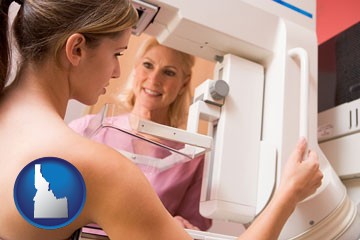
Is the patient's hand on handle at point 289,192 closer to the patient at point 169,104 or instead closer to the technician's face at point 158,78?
the patient at point 169,104

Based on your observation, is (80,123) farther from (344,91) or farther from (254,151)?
(344,91)

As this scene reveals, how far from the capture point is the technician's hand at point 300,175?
3.38 ft

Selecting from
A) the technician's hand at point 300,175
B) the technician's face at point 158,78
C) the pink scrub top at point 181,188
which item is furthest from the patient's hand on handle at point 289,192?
the technician's face at point 158,78

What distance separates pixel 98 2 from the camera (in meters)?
0.82

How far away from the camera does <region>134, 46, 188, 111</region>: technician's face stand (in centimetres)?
170

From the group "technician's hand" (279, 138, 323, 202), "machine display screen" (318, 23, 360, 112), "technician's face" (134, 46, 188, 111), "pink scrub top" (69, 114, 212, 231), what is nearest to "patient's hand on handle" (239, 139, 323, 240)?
"technician's hand" (279, 138, 323, 202)

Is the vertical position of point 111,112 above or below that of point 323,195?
above

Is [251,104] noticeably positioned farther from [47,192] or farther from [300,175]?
[47,192]

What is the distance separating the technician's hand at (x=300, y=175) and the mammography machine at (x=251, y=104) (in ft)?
0.17

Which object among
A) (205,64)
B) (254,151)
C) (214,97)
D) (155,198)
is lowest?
(155,198)

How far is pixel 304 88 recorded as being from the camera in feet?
3.91

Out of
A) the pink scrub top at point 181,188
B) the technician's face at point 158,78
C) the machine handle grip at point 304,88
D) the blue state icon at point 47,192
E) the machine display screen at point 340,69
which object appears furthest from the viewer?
the technician's face at point 158,78

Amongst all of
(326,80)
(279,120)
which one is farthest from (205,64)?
(279,120)

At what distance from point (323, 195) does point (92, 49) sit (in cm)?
76
